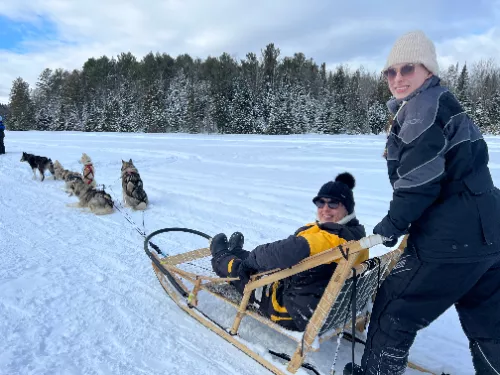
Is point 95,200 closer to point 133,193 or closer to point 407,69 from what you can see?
point 133,193

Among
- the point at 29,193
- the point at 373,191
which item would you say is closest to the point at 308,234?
the point at 373,191

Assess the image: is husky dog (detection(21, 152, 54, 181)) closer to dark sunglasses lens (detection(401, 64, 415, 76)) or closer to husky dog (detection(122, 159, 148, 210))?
husky dog (detection(122, 159, 148, 210))

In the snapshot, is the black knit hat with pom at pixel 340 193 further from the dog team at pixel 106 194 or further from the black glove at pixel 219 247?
the dog team at pixel 106 194

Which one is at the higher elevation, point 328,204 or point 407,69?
point 407,69

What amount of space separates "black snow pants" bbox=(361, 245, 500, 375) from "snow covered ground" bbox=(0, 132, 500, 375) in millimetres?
649

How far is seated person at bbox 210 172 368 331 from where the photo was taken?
2.35 m

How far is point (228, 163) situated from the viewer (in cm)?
1195

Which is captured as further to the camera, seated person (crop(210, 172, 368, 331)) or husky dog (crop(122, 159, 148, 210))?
husky dog (crop(122, 159, 148, 210))

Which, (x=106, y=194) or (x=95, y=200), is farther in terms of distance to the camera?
(x=106, y=194)

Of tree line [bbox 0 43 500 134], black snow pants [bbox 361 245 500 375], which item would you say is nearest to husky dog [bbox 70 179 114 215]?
black snow pants [bbox 361 245 500 375]

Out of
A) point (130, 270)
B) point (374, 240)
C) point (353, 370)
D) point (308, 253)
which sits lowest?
point (130, 270)

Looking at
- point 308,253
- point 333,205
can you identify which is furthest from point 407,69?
point 308,253

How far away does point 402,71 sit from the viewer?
186 centimetres

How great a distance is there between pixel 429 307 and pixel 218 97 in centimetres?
2980
